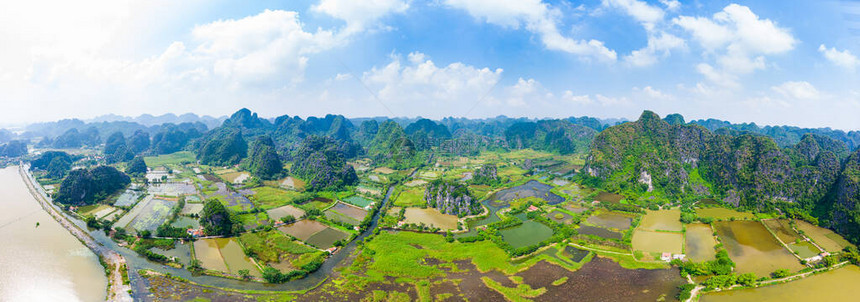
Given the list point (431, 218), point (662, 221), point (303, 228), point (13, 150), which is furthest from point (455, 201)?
point (13, 150)

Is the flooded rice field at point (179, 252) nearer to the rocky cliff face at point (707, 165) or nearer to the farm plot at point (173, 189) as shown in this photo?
the farm plot at point (173, 189)

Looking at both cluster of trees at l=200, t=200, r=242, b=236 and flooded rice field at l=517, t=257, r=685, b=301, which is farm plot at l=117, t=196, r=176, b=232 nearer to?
cluster of trees at l=200, t=200, r=242, b=236

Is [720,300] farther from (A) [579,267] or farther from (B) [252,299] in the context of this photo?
(B) [252,299]

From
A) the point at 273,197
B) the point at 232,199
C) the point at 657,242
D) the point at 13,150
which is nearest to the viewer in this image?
the point at 657,242

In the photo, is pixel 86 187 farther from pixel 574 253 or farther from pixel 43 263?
pixel 574 253

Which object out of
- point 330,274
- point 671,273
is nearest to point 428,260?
point 330,274

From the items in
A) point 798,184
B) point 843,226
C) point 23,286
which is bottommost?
point 23,286

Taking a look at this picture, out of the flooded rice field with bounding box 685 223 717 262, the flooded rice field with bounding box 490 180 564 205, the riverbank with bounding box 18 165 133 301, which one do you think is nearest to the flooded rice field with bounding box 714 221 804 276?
the flooded rice field with bounding box 685 223 717 262

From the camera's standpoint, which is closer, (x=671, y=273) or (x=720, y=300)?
(x=720, y=300)
